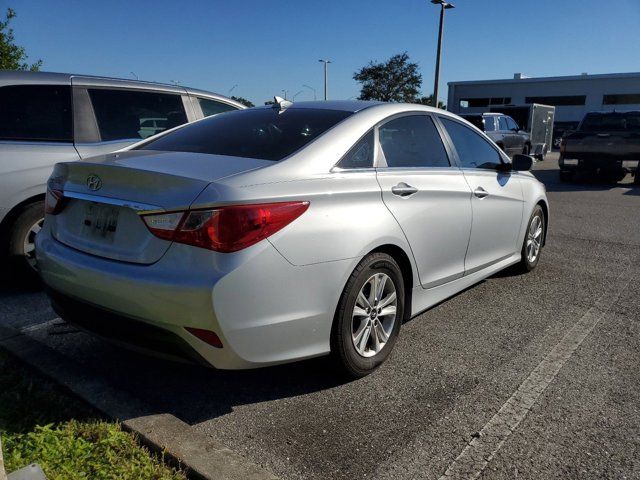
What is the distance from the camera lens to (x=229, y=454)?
2.36m

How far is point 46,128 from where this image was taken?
455 centimetres

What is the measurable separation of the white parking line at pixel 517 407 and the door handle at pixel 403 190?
130cm

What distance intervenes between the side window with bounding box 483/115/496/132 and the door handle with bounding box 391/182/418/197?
13821 millimetres

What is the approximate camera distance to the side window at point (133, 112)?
4922 millimetres

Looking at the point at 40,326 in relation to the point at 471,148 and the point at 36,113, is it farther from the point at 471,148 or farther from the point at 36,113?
the point at 471,148

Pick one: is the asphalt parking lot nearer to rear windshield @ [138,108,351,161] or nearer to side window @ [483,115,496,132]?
rear windshield @ [138,108,351,161]

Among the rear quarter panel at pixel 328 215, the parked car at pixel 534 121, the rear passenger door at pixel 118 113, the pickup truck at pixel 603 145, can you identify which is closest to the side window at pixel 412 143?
the rear quarter panel at pixel 328 215

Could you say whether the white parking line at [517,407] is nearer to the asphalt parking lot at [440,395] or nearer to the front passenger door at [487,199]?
the asphalt parking lot at [440,395]

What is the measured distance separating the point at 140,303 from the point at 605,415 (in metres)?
2.39

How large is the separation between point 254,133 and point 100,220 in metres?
1.04

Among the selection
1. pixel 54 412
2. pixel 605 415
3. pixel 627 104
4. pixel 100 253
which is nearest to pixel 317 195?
pixel 100 253

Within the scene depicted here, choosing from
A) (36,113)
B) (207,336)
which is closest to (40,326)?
(36,113)

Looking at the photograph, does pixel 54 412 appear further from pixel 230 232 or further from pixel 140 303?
pixel 230 232

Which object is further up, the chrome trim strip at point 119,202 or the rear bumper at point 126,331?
the chrome trim strip at point 119,202
